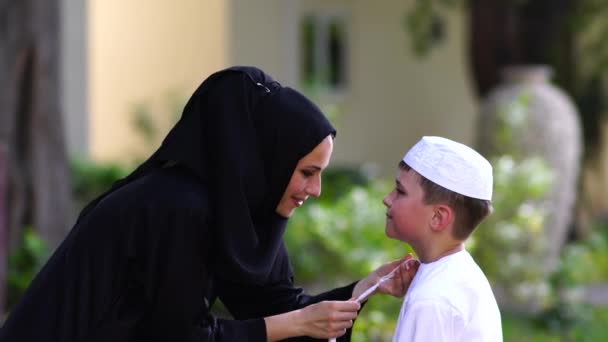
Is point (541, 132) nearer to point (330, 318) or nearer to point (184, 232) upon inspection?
point (330, 318)

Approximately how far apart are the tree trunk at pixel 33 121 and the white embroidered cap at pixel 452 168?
5.45 m

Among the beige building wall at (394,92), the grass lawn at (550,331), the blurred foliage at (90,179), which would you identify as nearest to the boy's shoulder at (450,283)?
the grass lawn at (550,331)

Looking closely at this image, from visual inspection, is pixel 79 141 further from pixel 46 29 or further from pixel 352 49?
pixel 46 29

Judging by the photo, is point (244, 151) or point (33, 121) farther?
point (33, 121)

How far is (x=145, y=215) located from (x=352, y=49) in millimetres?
12553

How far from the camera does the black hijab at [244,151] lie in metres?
2.91

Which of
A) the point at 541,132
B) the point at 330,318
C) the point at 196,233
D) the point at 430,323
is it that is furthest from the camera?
the point at 541,132

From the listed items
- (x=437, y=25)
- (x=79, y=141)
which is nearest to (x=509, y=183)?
(x=437, y=25)

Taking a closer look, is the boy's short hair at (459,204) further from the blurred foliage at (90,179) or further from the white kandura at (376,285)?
the blurred foliage at (90,179)

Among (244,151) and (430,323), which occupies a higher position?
(244,151)

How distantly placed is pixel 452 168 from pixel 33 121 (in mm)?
5708

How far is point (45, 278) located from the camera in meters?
2.97

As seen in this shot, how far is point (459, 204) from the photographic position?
9.58ft

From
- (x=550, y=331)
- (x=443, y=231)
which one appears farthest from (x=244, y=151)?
(x=550, y=331)
